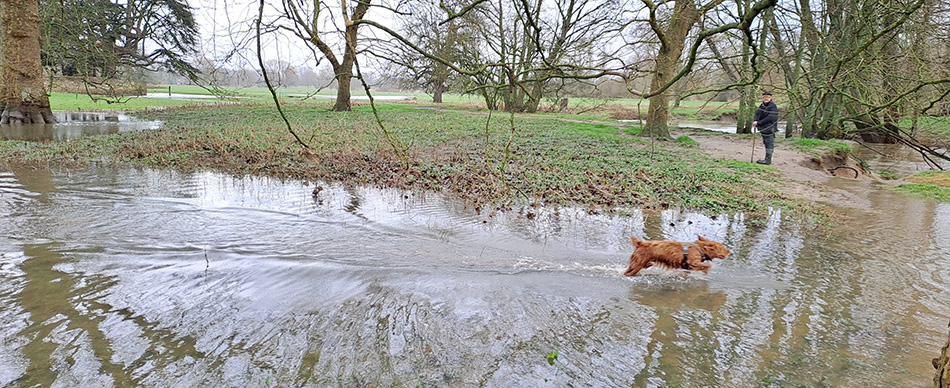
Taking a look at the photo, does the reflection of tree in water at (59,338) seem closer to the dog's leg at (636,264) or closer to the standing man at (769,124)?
the dog's leg at (636,264)

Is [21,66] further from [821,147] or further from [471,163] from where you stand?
[821,147]

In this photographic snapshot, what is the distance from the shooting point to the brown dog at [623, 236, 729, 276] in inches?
A: 197

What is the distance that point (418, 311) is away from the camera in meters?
4.31

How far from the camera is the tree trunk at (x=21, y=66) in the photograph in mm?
14047

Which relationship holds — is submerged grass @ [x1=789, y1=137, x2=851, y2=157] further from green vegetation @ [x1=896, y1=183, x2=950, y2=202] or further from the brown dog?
the brown dog

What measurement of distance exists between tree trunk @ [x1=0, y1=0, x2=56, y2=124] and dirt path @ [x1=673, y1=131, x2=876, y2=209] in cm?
1874

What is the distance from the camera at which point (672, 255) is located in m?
4.97

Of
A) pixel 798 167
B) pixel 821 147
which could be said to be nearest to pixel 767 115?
pixel 798 167

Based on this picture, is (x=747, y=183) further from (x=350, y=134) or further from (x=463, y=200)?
(x=350, y=134)

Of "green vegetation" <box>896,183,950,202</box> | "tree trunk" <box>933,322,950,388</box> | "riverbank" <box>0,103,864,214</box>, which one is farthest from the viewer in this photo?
"green vegetation" <box>896,183,950,202</box>

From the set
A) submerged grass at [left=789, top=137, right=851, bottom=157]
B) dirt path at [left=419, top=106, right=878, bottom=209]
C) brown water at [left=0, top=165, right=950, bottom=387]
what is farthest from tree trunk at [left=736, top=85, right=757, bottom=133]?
brown water at [left=0, top=165, right=950, bottom=387]

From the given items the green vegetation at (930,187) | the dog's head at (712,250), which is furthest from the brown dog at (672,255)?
the green vegetation at (930,187)

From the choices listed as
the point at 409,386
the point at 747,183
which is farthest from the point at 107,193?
the point at 747,183

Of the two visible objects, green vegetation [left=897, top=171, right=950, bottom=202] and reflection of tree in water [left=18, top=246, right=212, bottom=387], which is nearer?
reflection of tree in water [left=18, top=246, right=212, bottom=387]
